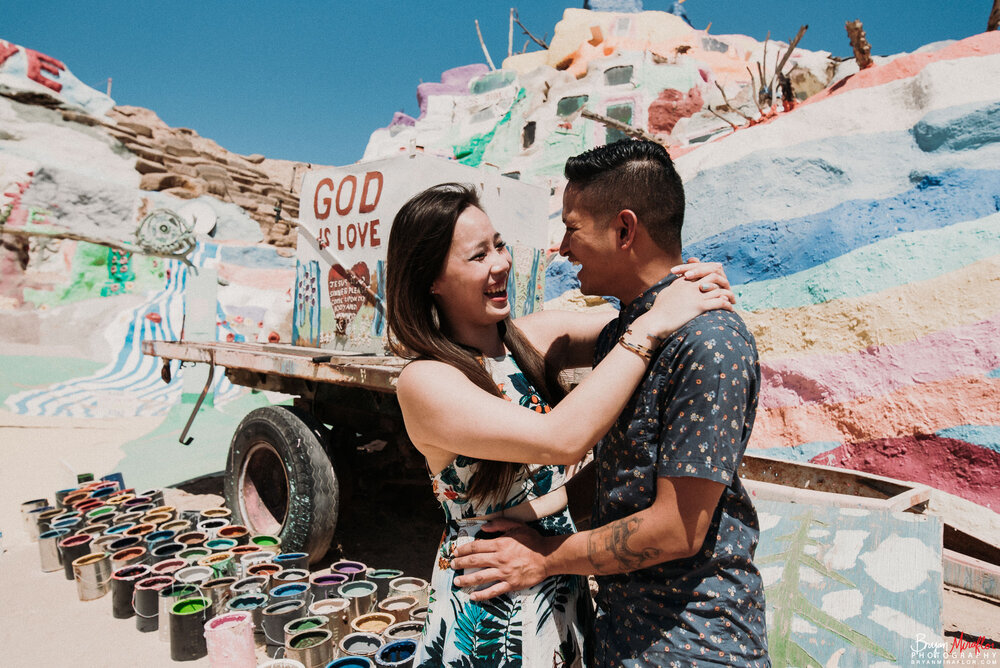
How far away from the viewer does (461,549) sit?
139cm

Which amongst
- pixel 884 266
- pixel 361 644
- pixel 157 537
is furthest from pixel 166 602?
pixel 884 266

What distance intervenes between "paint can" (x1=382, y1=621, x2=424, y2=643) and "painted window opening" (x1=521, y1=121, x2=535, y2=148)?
23474mm

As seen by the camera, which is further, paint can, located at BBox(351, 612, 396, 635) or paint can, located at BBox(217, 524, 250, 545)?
paint can, located at BBox(217, 524, 250, 545)

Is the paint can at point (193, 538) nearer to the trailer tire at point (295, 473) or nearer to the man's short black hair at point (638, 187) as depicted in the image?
the trailer tire at point (295, 473)

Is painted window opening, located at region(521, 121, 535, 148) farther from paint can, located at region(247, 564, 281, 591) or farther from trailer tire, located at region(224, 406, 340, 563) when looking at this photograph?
paint can, located at region(247, 564, 281, 591)

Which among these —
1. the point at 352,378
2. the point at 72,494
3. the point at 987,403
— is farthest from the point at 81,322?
the point at 987,403

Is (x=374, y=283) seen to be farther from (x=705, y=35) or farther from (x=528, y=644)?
(x=705, y=35)

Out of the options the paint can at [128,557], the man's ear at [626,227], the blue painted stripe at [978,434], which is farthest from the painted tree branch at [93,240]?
the man's ear at [626,227]

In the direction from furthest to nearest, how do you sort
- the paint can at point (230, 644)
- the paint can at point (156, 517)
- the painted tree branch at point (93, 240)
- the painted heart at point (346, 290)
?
the painted tree branch at point (93, 240), the painted heart at point (346, 290), the paint can at point (156, 517), the paint can at point (230, 644)

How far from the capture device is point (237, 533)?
14.6ft

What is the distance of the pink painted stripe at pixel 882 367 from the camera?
5199 millimetres

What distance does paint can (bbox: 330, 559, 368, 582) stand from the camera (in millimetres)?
3752

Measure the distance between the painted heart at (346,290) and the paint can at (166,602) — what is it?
8.65ft

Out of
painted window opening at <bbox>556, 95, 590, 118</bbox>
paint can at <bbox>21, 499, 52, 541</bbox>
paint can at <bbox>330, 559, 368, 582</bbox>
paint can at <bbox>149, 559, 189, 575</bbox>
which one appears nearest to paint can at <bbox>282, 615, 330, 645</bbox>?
paint can at <bbox>330, 559, 368, 582</bbox>
